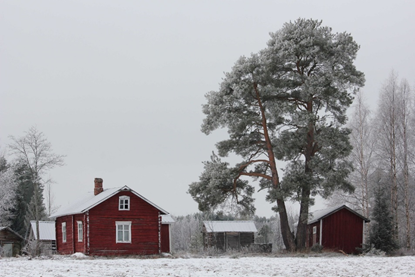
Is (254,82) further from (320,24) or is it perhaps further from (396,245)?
(396,245)

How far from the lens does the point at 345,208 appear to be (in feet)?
123

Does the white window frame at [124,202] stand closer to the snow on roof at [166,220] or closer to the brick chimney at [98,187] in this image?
the brick chimney at [98,187]

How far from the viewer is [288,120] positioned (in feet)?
112

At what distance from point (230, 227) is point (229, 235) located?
0.88 meters

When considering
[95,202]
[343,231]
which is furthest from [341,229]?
[95,202]

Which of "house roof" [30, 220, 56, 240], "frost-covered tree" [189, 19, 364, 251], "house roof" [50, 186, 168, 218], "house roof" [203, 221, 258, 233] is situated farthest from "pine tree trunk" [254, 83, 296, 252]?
"house roof" [30, 220, 56, 240]

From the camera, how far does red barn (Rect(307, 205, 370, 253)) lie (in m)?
37.3

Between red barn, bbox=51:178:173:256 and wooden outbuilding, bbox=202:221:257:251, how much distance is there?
19725 millimetres

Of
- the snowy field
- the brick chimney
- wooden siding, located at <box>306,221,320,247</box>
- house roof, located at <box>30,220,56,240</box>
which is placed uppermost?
the brick chimney

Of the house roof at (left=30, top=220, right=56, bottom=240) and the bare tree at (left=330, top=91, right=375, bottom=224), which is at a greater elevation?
the bare tree at (left=330, top=91, right=375, bottom=224)

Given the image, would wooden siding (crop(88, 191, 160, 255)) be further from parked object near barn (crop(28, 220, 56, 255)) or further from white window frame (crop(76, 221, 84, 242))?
parked object near barn (crop(28, 220, 56, 255))

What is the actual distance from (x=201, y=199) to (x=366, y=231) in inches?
590

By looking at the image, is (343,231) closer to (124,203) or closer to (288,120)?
(288,120)

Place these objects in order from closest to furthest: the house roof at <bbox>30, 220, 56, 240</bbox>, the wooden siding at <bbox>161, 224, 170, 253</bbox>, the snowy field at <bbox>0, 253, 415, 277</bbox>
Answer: the snowy field at <bbox>0, 253, 415, 277</bbox>, the wooden siding at <bbox>161, 224, 170, 253</bbox>, the house roof at <bbox>30, 220, 56, 240</bbox>
